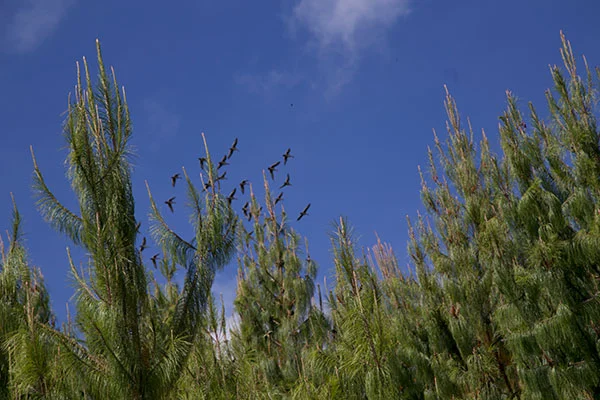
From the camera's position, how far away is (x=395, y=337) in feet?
35.4

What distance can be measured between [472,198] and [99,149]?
6027 millimetres

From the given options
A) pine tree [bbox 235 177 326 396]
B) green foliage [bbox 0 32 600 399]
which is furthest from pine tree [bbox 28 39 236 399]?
pine tree [bbox 235 177 326 396]

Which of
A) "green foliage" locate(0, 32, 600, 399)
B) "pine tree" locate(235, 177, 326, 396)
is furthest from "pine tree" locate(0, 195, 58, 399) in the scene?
"pine tree" locate(235, 177, 326, 396)

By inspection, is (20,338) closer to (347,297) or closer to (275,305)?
(347,297)

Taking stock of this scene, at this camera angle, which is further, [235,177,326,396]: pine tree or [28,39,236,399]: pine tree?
[235,177,326,396]: pine tree

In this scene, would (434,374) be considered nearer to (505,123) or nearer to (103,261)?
(505,123)

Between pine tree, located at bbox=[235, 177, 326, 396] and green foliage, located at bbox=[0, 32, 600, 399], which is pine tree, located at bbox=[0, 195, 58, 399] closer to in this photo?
green foliage, located at bbox=[0, 32, 600, 399]

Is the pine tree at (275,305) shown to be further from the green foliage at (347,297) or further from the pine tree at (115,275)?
the pine tree at (115,275)

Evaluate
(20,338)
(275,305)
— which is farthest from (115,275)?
(275,305)

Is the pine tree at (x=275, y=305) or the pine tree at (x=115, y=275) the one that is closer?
the pine tree at (x=115, y=275)

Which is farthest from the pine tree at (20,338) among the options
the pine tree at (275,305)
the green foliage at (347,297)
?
the pine tree at (275,305)

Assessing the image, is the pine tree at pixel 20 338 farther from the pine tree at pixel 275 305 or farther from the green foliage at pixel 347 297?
the pine tree at pixel 275 305

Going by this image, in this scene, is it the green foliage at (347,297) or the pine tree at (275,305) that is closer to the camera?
the green foliage at (347,297)

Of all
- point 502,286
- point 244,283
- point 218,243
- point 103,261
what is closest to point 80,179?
point 103,261
